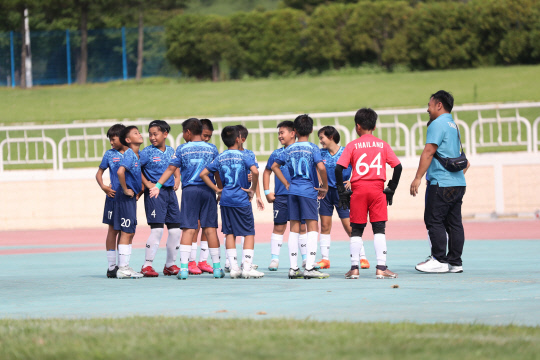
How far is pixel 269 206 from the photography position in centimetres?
1833

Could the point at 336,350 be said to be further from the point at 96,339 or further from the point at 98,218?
the point at 98,218

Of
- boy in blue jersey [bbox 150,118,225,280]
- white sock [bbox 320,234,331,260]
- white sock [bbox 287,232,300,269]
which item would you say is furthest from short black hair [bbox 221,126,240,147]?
white sock [bbox 320,234,331,260]

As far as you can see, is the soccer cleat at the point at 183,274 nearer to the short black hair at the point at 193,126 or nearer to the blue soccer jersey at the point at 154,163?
the blue soccer jersey at the point at 154,163

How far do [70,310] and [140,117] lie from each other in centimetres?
2353

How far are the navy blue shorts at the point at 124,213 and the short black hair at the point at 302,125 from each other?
2.15 meters

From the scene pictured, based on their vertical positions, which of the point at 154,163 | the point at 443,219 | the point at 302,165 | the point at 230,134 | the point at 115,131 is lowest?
the point at 443,219

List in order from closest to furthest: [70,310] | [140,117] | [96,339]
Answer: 1. [96,339]
2. [70,310]
3. [140,117]

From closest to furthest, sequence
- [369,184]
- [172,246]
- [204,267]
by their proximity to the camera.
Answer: [369,184] < [172,246] < [204,267]

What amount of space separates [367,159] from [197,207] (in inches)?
81.5

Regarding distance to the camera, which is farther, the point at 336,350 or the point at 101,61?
the point at 101,61

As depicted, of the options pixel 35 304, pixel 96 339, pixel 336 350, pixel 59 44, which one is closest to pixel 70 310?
pixel 35 304

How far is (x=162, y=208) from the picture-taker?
9.76 metres

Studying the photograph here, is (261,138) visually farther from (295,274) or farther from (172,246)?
(295,274)

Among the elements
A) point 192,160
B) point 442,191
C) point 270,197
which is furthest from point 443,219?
point 192,160
